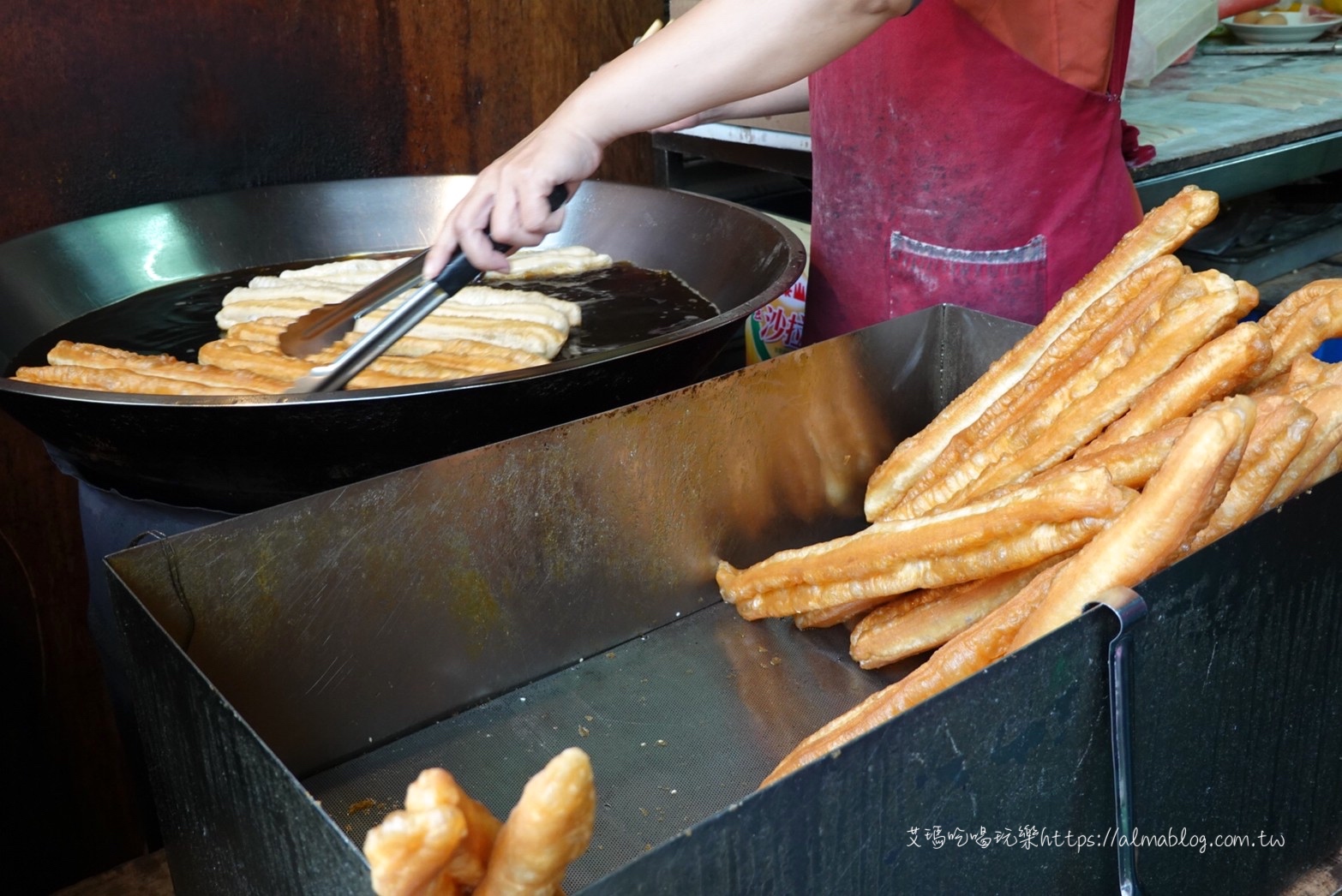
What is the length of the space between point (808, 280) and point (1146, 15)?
71.7 inches

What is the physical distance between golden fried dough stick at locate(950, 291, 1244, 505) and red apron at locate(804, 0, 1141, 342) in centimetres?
76

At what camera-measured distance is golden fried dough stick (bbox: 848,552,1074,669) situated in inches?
46.6

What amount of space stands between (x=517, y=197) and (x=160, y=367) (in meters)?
0.66

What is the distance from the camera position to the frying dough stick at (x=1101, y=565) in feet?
2.87

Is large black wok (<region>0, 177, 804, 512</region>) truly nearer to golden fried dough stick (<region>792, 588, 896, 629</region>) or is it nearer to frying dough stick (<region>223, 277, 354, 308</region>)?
frying dough stick (<region>223, 277, 354, 308</region>)

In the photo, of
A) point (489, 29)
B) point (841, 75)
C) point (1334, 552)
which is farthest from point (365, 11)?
point (1334, 552)

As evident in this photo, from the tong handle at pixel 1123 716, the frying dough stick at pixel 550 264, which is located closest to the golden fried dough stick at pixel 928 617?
the tong handle at pixel 1123 716

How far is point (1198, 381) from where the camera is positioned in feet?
3.72

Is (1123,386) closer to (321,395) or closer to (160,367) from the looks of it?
(321,395)

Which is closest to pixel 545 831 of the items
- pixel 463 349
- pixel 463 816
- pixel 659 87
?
pixel 463 816

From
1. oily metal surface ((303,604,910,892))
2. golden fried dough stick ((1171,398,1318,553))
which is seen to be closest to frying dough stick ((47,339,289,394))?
oily metal surface ((303,604,910,892))

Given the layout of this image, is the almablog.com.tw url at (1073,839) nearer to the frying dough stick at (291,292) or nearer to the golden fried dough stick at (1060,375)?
the golden fried dough stick at (1060,375)

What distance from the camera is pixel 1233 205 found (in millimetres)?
3861

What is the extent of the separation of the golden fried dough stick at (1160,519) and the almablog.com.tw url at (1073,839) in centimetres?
16
